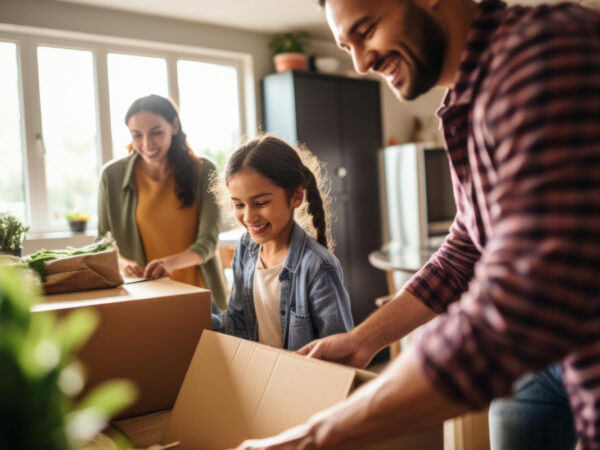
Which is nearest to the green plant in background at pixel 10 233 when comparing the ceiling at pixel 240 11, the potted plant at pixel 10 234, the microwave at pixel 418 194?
the potted plant at pixel 10 234

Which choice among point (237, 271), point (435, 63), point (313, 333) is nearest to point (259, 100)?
point (237, 271)

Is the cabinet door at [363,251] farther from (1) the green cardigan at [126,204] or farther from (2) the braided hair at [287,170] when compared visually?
(2) the braided hair at [287,170]

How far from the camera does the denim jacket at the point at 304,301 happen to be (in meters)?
1.18

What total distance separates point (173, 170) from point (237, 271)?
0.65 m

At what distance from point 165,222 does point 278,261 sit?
28.2 inches

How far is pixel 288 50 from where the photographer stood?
13.3ft

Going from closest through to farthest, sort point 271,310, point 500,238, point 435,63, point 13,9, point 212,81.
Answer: point 500,238 < point 435,63 < point 271,310 < point 13,9 < point 212,81

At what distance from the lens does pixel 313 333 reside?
120 cm

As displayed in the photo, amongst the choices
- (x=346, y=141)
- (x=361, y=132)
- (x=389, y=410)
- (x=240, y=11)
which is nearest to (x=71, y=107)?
(x=240, y=11)

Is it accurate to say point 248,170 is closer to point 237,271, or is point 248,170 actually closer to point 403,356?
point 237,271

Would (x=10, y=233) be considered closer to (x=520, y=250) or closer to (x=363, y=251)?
(x=520, y=250)

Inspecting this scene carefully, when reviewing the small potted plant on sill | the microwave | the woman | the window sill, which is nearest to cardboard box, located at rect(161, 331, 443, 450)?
the woman

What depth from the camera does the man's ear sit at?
53.9 inches

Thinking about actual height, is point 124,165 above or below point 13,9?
below
